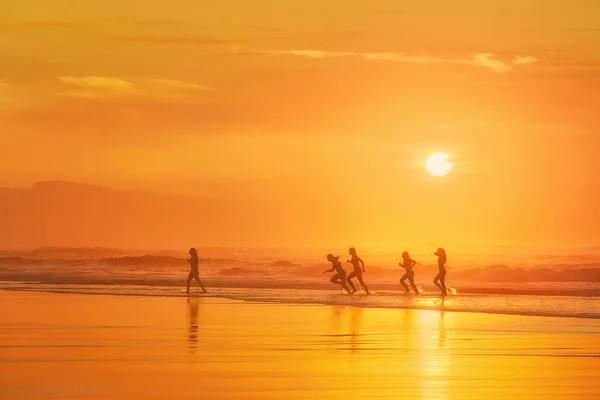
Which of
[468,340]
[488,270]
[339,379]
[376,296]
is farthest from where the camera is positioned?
[488,270]

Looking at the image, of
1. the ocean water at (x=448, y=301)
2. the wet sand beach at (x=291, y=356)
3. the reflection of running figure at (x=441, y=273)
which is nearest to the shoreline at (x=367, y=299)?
the ocean water at (x=448, y=301)

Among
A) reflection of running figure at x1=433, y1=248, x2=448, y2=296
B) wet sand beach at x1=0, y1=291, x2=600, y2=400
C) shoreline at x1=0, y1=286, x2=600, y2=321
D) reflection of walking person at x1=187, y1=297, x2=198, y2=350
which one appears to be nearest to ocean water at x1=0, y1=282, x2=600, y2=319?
shoreline at x1=0, y1=286, x2=600, y2=321

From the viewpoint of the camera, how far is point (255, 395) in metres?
13.2

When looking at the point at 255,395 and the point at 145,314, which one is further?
the point at 145,314

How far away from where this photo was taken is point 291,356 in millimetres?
17531

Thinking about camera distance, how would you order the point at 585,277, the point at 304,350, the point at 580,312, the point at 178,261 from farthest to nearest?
the point at 178,261 → the point at 585,277 → the point at 580,312 → the point at 304,350

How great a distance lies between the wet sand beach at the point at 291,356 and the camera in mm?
13711

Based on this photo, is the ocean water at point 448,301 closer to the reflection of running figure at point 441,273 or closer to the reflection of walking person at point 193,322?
the reflection of running figure at point 441,273

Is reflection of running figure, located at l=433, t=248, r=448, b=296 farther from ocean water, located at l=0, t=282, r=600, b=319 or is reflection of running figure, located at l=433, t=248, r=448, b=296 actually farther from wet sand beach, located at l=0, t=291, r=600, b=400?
wet sand beach, located at l=0, t=291, r=600, b=400

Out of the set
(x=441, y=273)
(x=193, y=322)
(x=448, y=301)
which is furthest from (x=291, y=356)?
(x=441, y=273)

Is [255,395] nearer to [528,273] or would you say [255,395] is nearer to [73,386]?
[73,386]

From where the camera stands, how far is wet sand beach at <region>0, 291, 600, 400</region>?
45.0ft

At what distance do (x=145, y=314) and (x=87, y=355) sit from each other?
1084 centimetres

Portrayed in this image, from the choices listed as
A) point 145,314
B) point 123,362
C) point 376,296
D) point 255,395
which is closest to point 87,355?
point 123,362
